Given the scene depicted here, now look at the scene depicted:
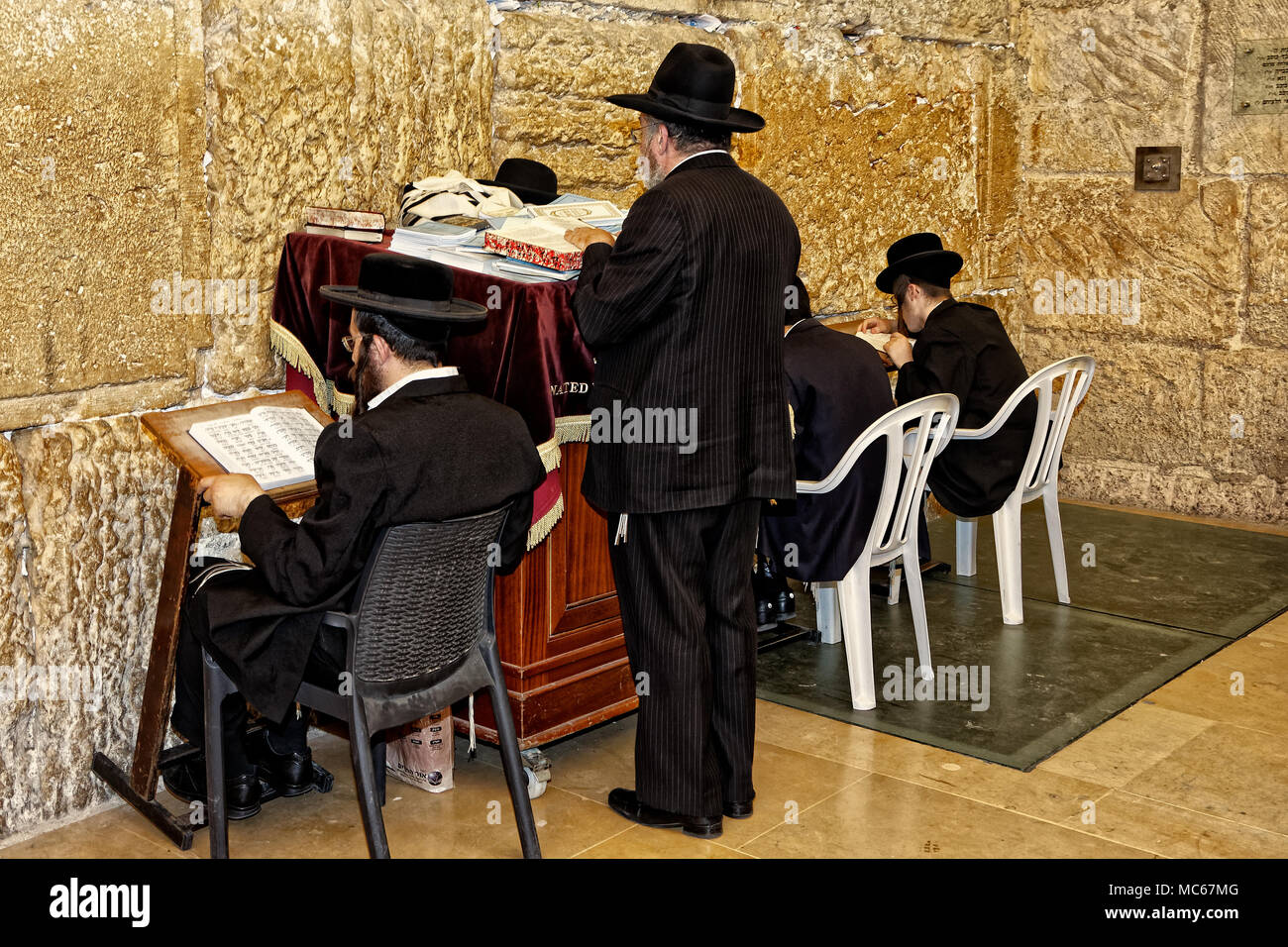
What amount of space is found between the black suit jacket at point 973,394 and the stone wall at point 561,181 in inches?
36.3

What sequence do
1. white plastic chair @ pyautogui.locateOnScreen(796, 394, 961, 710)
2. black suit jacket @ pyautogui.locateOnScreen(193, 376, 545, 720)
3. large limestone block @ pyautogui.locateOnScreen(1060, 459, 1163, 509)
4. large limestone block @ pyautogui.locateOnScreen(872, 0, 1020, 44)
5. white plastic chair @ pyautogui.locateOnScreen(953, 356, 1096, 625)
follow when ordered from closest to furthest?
black suit jacket @ pyautogui.locateOnScreen(193, 376, 545, 720) → white plastic chair @ pyautogui.locateOnScreen(796, 394, 961, 710) → white plastic chair @ pyautogui.locateOnScreen(953, 356, 1096, 625) → large limestone block @ pyautogui.locateOnScreen(872, 0, 1020, 44) → large limestone block @ pyautogui.locateOnScreen(1060, 459, 1163, 509)

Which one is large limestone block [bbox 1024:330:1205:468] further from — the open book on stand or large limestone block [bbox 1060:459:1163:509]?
the open book on stand

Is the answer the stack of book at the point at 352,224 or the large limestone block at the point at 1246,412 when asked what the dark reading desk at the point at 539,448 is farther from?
the large limestone block at the point at 1246,412

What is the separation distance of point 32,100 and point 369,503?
1.21m

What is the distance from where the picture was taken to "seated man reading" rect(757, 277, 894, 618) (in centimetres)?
390

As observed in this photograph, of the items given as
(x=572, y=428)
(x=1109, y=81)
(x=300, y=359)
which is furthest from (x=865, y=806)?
(x=1109, y=81)

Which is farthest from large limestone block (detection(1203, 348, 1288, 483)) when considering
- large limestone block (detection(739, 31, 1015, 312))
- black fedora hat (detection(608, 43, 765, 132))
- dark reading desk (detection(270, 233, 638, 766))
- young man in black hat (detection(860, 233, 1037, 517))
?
black fedora hat (detection(608, 43, 765, 132))

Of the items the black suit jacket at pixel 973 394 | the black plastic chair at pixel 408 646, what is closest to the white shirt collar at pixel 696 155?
the black plastic chair at pixel 408 646

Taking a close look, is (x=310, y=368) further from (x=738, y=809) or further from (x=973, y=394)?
(x=973, y=394)

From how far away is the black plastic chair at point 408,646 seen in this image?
2512 mm

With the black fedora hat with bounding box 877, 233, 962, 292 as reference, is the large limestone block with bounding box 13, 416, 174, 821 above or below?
below

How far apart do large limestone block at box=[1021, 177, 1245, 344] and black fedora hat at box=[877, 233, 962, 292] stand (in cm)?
195

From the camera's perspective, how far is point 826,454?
3.94m

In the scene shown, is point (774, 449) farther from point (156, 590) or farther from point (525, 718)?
point (156, 590)
